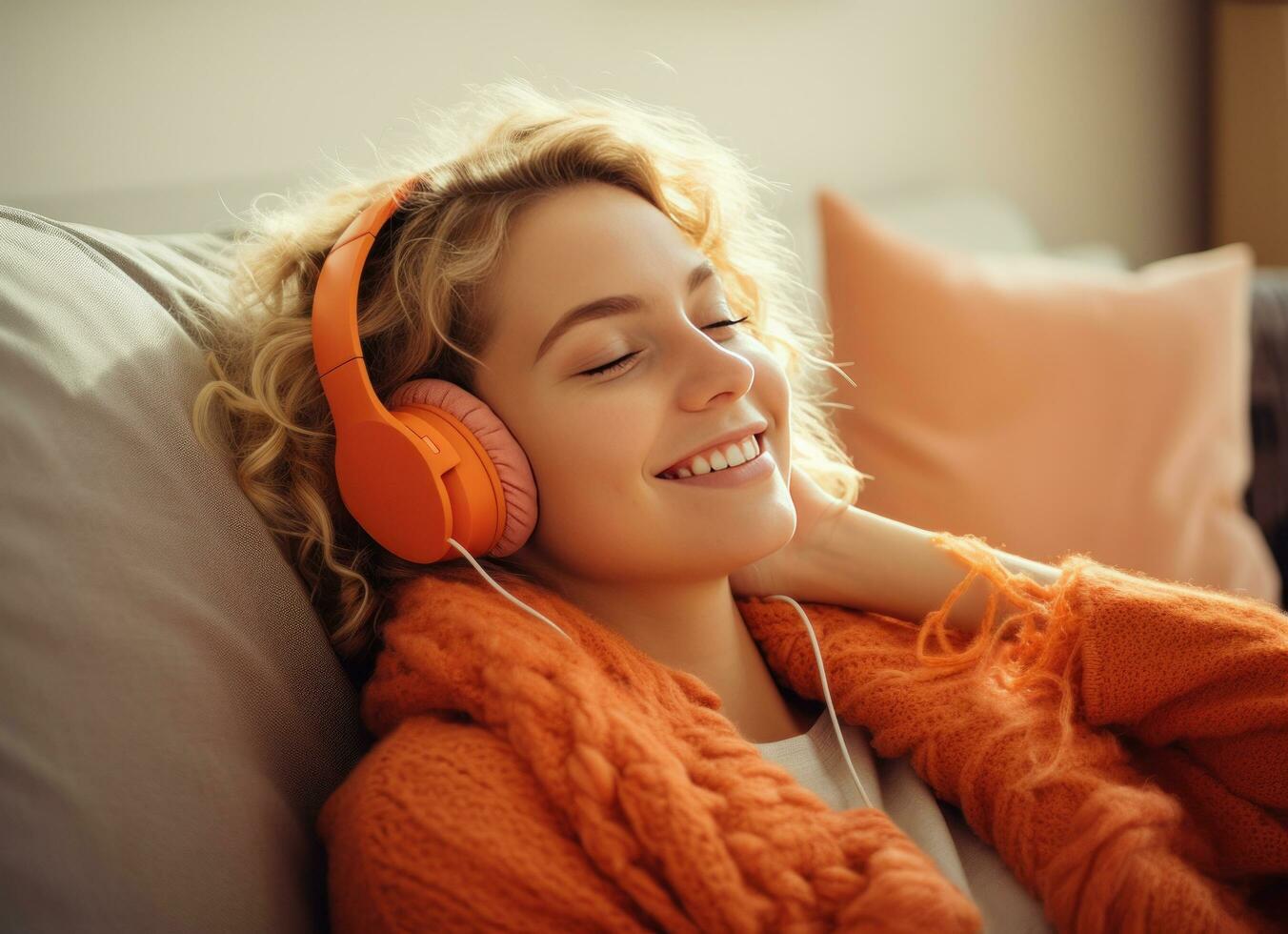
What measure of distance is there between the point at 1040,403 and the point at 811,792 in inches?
37.8

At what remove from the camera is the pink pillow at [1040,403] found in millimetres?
1551

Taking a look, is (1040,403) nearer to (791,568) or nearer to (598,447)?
(791,568)

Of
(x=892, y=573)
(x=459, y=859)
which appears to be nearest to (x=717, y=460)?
(x=892, y=573)

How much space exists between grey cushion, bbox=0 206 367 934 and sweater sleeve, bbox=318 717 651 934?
0.08 meters

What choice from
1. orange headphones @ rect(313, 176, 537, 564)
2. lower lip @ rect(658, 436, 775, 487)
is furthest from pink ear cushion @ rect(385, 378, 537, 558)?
lower lip @ rect(658, 436, 775, 487)

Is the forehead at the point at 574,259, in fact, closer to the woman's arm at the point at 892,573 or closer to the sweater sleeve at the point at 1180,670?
the woman's arm at the point at 892,573

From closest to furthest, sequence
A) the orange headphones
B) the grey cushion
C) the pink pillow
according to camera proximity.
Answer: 1. the grey cushion
2. the orange headphones
3. the pink pillow

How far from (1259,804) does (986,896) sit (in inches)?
10.0

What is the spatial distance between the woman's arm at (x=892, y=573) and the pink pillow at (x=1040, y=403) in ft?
1.38

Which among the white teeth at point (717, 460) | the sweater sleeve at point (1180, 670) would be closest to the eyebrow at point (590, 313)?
the white teeth at point (717, 460)

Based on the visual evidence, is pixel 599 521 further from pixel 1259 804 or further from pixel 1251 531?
pixel 1251 531

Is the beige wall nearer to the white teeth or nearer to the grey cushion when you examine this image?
the grey cushion

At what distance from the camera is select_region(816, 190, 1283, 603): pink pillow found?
155cm

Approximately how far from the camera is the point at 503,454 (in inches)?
36.2
